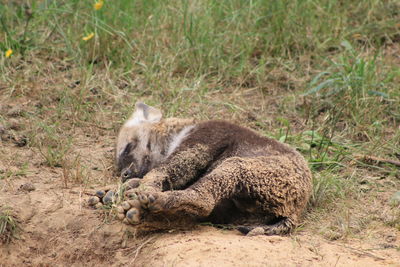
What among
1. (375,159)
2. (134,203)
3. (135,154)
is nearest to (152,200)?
(134,203)

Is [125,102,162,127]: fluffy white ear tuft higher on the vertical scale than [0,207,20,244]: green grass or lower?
higher

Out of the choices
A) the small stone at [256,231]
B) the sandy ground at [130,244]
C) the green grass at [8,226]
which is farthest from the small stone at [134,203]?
the green grass at [8,226]

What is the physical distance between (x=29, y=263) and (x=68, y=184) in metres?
0.75

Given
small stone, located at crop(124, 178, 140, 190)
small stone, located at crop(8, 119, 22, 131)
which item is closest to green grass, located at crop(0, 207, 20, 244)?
small stone, located at crop(124, 178, 140, 190)

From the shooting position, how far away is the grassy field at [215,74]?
19.1ft

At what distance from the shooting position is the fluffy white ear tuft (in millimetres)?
5480

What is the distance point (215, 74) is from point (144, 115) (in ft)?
5.69

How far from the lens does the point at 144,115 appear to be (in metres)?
5.52

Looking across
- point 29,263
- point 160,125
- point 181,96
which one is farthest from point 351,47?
point 29,263

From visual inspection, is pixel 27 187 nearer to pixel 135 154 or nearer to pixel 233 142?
pixel 135 154

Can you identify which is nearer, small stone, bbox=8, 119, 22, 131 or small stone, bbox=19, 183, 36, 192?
small stone, bbox=19, 183, 36, 192

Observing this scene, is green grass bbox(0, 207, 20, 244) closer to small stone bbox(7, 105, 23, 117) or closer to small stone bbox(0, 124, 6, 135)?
small stone bbox(0, 124, 6, 135)

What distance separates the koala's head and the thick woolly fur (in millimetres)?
62

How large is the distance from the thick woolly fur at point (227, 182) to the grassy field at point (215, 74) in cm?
80
